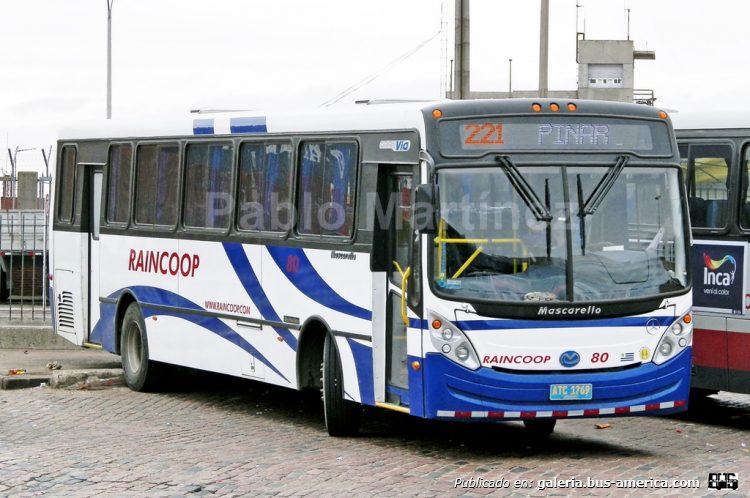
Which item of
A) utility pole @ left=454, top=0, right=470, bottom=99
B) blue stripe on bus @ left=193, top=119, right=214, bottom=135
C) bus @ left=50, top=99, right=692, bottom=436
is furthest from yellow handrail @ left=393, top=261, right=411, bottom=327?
utility pole @ left=454, top=0, right=470, bottom=99

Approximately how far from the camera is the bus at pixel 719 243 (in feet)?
40.2

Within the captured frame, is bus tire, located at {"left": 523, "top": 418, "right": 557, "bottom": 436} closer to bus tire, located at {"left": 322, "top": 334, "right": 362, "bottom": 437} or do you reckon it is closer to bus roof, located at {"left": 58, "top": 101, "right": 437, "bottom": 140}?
bus tire, located at {"left": 322, "top": 334, "right": 362, "bottom": 437}

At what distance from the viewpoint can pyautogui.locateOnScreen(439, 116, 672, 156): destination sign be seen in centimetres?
1034

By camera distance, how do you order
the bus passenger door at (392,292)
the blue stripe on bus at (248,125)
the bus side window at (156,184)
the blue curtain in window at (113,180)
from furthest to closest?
1. the blue curtain in window at (113,180)
2. the bus side window at (156,184)
3. the blue stripe on bus at (248,125)
4. the bus passenger door at (392,292)

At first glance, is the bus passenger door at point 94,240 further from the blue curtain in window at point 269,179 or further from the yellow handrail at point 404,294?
the yellow handrail at point 404,294

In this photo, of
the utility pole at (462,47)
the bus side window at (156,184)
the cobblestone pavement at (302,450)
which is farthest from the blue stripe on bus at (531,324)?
the utility pole at (462,47)

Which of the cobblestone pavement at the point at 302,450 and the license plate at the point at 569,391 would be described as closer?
the cobblestone pavement at the point at 302,450

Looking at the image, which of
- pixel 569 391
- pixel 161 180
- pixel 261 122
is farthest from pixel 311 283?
pixel 161 180

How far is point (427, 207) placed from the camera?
10.1m

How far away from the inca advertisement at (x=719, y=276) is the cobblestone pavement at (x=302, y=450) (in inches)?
47.8

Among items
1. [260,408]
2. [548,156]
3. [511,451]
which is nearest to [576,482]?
[511,451]

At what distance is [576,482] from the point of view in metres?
9.23

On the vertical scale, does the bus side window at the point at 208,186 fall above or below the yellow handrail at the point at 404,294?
above

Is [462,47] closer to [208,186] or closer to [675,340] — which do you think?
[208,186]
